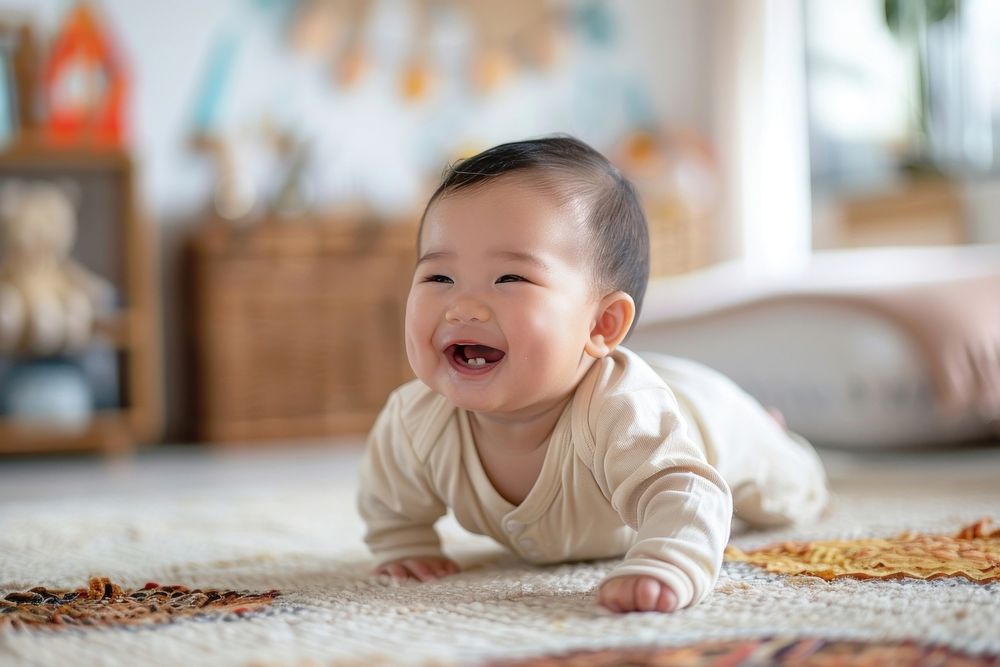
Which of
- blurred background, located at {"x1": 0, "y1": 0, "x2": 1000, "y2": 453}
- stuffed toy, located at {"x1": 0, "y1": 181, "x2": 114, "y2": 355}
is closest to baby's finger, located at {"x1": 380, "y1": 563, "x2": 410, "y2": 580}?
blurred background, located at {"x1": 0, "y1": 0, "x2": 1000, "y2": 453}

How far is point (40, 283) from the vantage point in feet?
9.47

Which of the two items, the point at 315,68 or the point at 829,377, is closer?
the point at 829,377

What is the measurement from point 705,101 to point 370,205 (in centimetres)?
140

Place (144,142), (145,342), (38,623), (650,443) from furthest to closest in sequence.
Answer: (144,142)
(145,342)
(650,443)
(38,623)

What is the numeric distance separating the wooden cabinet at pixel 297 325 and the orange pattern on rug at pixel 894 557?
2320 millimetres

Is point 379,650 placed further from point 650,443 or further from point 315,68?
point 315,68

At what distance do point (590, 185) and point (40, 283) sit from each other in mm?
2310

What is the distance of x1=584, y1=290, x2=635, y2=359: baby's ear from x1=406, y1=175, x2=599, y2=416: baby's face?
22 millimetres

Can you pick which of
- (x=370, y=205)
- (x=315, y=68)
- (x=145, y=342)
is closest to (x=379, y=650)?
(x=145, y=342)

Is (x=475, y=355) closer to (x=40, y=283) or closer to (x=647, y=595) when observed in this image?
(x=647, y=595)

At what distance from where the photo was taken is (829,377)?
179 cm

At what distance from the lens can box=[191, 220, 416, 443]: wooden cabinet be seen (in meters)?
3.22

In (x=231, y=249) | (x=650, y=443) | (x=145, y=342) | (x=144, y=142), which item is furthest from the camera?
(x=144, y=142)

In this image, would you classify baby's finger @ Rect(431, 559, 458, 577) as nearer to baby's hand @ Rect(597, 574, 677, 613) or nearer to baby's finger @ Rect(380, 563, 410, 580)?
baby's finger @ Rect(380, 563, 410, 580)
